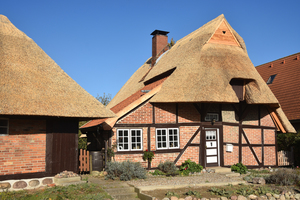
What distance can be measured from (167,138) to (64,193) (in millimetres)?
5849

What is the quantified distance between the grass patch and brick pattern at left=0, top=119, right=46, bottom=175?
0.82 metres

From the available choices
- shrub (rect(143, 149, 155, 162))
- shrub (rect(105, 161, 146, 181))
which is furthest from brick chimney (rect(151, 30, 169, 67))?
shrub (rect(105, 161, 146, 181))

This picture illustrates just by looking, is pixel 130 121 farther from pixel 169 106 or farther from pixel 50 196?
pixel 50 196

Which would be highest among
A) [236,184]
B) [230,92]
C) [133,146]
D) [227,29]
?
[227,29]

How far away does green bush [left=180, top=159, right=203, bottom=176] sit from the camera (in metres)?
12.2

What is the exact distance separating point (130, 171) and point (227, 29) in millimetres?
9155

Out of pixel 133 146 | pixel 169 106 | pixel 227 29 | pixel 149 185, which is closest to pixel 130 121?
pixel 133 146

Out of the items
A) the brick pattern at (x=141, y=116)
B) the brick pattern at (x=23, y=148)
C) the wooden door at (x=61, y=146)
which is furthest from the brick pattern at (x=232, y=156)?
the brick pattern at (x=23, y=148)

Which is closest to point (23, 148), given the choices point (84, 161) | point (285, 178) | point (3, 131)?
point (3, 131)

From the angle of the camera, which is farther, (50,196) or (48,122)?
(48,122)

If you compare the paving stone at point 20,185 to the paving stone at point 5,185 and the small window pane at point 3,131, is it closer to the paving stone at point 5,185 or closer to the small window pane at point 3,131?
the paving stone at point 5,185

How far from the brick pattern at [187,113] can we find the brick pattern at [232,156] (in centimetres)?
206

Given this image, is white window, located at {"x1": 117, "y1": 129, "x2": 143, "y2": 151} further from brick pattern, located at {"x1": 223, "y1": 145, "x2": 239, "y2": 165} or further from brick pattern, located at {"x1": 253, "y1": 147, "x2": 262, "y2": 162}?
brick pattern, located at {"x1": 253, "y1": 147, "x2": 262, "y2": 162}

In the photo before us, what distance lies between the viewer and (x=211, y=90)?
1197cm
